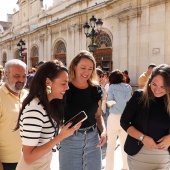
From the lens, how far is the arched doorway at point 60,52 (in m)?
19.4

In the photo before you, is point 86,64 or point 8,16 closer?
point 86,64

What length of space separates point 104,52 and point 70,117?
1297 centimetres

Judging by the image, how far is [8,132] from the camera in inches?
96.5

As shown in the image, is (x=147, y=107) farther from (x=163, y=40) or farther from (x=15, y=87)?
(x=163, y=40)

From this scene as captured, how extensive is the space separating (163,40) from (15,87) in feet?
33.1

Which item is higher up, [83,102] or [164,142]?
[83,102]

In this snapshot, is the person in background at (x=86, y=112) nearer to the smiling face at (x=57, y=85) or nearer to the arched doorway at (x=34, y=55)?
the smiling face at (x=57, y=85)

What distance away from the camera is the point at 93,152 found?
2.76 m

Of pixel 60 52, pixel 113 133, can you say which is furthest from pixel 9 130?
pixel 60 52

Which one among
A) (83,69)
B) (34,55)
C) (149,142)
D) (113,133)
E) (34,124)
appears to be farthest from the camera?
(34,55)

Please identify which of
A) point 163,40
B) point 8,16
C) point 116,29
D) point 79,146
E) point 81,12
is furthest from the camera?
point 8,16

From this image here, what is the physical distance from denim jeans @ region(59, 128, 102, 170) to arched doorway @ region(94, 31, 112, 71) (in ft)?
39.8

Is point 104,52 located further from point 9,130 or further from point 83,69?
point 9,130

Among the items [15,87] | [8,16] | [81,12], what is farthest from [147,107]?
[8,16]
